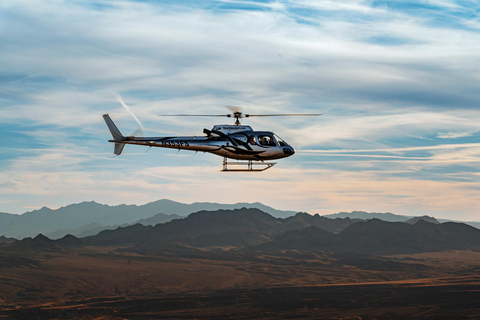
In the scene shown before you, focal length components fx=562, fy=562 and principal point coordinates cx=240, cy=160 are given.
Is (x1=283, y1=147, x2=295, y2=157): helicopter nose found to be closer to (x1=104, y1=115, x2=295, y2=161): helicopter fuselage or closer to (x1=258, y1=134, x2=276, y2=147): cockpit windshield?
(x1=104, y1=115, x2=295, y2=161): helicopter fuselage

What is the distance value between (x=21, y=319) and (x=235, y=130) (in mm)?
137936

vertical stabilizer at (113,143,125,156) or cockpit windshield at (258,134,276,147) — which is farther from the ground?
cockpit windshield at (258,134,276,147)

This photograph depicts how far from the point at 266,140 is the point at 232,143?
4590 millimetres

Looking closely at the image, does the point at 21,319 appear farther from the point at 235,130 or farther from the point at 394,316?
the point at 235,130

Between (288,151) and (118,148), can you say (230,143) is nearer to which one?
(288,151)

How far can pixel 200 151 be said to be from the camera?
239ft

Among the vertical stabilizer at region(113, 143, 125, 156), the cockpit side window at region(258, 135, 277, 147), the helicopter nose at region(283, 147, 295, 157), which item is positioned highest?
the cockpit side window at region(258, 135, 277, 147)

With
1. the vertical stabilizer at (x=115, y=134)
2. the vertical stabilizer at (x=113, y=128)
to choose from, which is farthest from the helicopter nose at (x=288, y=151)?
the vertical stabilizer at (x=113, y=128)

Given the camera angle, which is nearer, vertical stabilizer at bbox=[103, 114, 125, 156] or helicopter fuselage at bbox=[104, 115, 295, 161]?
helicopter fuselage at bbox=[104, 115, 295, 161]

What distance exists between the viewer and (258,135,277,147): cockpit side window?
7350cm

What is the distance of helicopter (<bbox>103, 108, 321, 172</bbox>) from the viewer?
72500mm

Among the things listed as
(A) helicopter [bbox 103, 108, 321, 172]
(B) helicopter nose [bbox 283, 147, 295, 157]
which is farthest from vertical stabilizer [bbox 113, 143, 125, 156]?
(B) helicopter nose [bbox 283, 147, 295, 157]

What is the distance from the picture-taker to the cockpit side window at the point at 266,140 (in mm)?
73500

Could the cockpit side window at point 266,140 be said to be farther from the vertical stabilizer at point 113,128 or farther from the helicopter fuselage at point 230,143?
the vertical stabilizer at point 113,128
